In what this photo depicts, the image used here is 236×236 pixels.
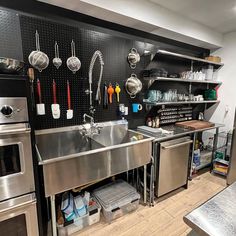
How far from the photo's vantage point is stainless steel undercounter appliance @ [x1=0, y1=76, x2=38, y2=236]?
40.9 inches

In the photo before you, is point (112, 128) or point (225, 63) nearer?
point (112, 128)

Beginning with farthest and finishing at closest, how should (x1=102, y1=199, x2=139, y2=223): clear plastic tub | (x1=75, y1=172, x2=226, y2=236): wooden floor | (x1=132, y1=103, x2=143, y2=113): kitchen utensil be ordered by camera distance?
(x1=132, y1=103, x2=143, y2=113): kitchen utensil < (x1=102, y1=199, x2=139, y2=223): clear plastic tub < (x1=75, y1=172, x2=226, y2=236): wooden floor

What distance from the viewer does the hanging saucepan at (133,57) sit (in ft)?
6.94

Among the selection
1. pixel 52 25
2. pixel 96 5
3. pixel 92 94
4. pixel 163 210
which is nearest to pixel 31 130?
pixel 92 94

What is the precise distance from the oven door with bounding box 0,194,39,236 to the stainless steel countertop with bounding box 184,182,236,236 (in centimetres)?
109

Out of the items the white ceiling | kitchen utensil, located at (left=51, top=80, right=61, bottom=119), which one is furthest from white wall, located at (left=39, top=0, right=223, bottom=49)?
kitchen utensil, located at (left=51, top=80, right=61, bottom=119)

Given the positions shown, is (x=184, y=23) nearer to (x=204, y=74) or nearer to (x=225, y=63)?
(x=204, y=74)

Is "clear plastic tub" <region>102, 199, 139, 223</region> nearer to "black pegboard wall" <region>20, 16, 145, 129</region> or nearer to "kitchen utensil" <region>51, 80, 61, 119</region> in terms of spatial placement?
"black pegboard wall" <region>20, 16, 145, 129</region>

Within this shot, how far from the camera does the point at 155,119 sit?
8.02ft

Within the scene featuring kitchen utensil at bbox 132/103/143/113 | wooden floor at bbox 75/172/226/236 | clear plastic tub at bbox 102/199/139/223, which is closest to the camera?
wooden floor at bbox 75/172/226/236

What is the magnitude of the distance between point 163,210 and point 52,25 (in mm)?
2370

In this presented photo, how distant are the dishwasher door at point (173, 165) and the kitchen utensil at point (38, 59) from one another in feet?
4.99

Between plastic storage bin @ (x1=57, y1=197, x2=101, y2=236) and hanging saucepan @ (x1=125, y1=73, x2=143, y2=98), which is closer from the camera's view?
plastic storage bin @ (x1=57, y1=197, x2=101, y2=236)

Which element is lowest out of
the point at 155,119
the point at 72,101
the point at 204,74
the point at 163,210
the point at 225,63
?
the point at 163,210
